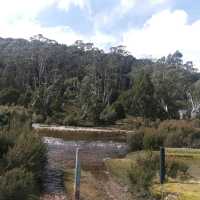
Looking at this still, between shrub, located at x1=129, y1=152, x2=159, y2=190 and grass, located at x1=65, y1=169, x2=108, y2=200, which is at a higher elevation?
shrub, located at x1=129, y1=152, x2=159, y2=190

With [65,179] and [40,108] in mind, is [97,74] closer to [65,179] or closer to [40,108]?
[40,108]

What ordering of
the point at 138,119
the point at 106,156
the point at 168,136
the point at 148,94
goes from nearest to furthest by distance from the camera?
the point at 106,156 → the point at 168,136 → the point at 138,119 → the point at 148,94

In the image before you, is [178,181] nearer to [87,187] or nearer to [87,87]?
[87,187]

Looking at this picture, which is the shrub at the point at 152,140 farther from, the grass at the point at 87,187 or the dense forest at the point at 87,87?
the dense forest at the point at 87,87

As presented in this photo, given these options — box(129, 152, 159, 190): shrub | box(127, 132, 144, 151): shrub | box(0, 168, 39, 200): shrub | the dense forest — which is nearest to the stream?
box(127, 132, 144, 151): shrub

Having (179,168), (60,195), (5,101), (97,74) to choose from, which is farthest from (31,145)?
(97,74)

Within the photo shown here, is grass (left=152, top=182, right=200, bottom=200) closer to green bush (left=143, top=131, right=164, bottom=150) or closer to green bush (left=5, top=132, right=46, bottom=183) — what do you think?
green bush (left=5, top=132, right=46, bottom=183)

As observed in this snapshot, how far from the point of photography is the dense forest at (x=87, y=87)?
221ft

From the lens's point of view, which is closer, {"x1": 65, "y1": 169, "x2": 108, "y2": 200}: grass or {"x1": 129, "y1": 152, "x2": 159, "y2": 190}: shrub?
{"x1": 65, "y1": 169, "x2": 108, "y2": 200}: grass

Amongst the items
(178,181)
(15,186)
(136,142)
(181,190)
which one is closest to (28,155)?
(15,186)

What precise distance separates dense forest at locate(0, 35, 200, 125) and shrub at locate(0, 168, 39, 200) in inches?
2012

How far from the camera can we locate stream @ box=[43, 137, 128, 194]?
1859 cm

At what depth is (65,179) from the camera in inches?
759

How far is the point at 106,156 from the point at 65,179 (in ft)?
32.2
